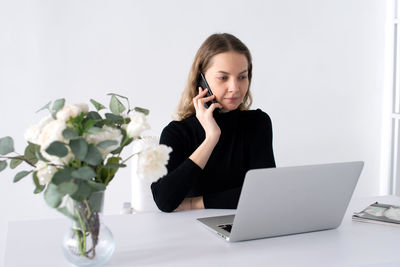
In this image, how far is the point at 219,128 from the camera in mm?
1985

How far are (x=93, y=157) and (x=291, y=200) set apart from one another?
0.60 metres

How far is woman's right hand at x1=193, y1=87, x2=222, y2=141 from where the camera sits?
1946 millimetres

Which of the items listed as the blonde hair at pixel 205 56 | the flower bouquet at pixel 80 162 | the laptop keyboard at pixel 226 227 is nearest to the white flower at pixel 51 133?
the flower bouquet at pixel 80 162

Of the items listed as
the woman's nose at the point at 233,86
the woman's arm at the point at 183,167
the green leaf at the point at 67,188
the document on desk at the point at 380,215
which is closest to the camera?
the green leaf at the point at 67,188

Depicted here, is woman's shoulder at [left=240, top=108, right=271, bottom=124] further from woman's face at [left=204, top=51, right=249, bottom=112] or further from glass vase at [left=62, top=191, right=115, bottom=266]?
glass vase at [left=62, top=191, right=115, bottom=266]

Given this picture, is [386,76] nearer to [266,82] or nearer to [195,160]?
[266,82]

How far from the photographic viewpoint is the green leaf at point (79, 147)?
1025 mm

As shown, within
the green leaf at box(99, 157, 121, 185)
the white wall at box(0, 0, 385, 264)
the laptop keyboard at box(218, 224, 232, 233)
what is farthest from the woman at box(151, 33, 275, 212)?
the white wall at box(0, 0, 385, 264)

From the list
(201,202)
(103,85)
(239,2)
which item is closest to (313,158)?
(239,2)

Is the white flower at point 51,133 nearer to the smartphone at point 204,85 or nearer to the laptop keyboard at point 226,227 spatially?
the laptop keyboard at point 226,227

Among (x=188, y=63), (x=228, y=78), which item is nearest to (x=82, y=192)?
(x=228, y=78)

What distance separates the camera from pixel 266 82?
11.1 feet

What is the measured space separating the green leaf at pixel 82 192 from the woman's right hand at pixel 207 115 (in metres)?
0.94

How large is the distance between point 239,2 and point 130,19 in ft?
2.63
